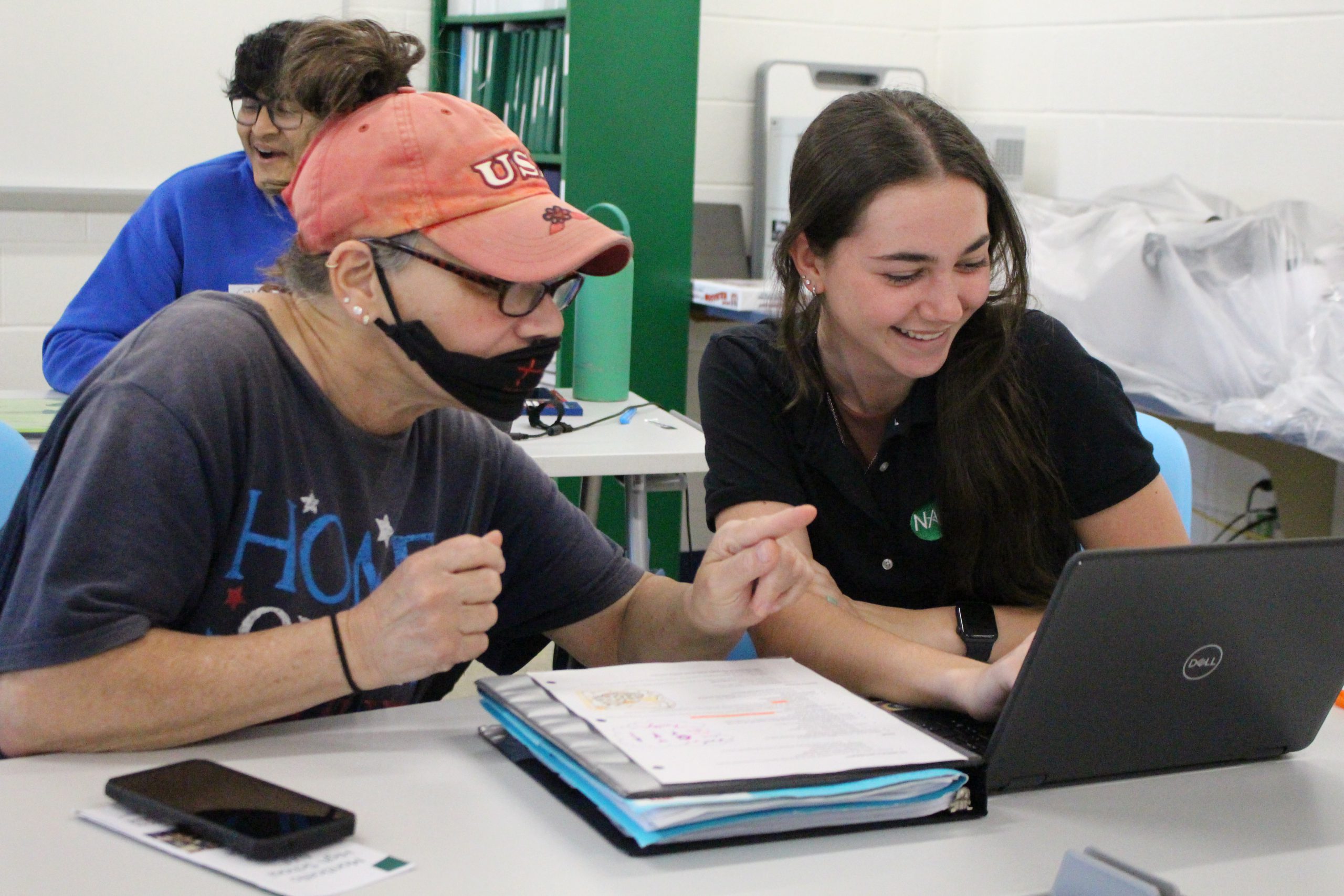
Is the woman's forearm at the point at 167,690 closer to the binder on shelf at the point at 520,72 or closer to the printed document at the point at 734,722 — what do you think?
the printed document at the point at 734,722

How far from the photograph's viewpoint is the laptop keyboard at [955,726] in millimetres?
1098

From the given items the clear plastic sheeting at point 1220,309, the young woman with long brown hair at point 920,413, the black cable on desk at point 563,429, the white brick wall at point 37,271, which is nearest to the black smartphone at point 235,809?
the young woman with long brown hair at point 920,413

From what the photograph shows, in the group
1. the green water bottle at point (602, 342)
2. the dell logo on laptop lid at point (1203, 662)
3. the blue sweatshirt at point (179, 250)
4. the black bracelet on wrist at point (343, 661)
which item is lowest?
the green water bottle at point (602, 342)

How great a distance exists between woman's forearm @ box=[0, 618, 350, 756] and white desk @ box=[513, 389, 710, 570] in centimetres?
131

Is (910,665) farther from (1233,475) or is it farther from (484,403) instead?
(1233,475)

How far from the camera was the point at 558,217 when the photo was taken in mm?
1182

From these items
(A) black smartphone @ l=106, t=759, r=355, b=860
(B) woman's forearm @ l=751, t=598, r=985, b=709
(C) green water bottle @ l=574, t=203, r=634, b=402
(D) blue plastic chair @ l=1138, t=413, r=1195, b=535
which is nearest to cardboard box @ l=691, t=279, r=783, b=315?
(C) green water bottle @ l=574, t=203, r=634, b=402

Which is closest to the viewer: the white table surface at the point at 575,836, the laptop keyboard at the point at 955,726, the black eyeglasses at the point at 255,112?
the white table surface at the point at 575,836

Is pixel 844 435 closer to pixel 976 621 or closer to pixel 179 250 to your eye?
pixel 976 621

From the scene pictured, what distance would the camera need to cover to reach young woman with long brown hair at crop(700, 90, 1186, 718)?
1469 millimetres

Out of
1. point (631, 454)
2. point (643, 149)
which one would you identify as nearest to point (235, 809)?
point (631, 454)

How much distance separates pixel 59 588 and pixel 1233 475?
2.73 m

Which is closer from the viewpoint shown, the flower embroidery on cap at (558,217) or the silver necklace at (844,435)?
the flower embroidery on cap at (558,217)

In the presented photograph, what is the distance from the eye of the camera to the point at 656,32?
3.53m
